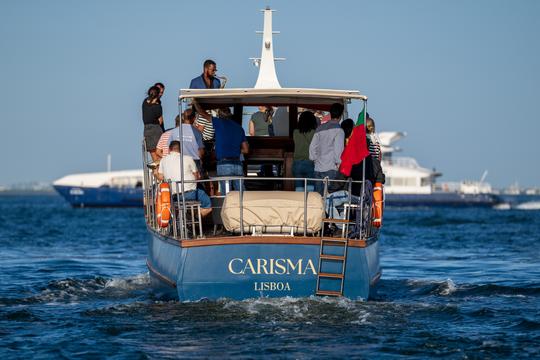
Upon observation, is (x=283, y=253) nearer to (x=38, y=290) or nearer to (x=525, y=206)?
(x=38, y=290)

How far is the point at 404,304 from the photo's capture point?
1529 cm

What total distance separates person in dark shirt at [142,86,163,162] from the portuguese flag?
169 inches

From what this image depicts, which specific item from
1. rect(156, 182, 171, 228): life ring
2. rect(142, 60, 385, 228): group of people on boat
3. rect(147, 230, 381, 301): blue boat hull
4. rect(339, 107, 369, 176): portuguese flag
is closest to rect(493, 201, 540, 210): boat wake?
rect(142, 60, 385, 228): group of people on boat

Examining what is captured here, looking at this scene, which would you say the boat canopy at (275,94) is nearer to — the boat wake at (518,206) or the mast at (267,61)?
the mast at (267,61)

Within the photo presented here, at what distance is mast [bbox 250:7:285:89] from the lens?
19641 mm

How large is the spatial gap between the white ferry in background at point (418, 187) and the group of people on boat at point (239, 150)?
82.7 metres

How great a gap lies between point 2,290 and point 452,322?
8583mm

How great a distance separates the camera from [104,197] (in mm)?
101875

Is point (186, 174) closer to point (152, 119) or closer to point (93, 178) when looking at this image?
point (152, 119)

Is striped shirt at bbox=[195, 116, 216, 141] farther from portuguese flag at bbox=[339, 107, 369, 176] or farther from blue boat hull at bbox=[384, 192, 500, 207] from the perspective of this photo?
blue boat hull at bbox=[384, 192, 500, 207]

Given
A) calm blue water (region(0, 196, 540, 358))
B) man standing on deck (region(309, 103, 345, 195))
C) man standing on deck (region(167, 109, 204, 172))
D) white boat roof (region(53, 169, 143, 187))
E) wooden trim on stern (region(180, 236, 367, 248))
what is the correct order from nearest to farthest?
calm blue water (region(0, 196, 540, 358)), wooden trim on stern (region(180, 236, 367, 248)), man standing on deck (region(309, 103, 345, 195)), man standing on deck (region(167, 109, 204, 172)), white boat roof (region(53, 169, 143, 187))

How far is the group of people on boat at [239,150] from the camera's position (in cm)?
1459

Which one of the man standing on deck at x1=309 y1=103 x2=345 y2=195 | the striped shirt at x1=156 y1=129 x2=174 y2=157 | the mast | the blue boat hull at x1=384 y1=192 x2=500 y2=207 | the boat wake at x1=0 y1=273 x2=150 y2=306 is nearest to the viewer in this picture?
the man standing on deck at x1=309 y1=103 x2=345 y2=195

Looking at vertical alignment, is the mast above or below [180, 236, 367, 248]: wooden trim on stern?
above
